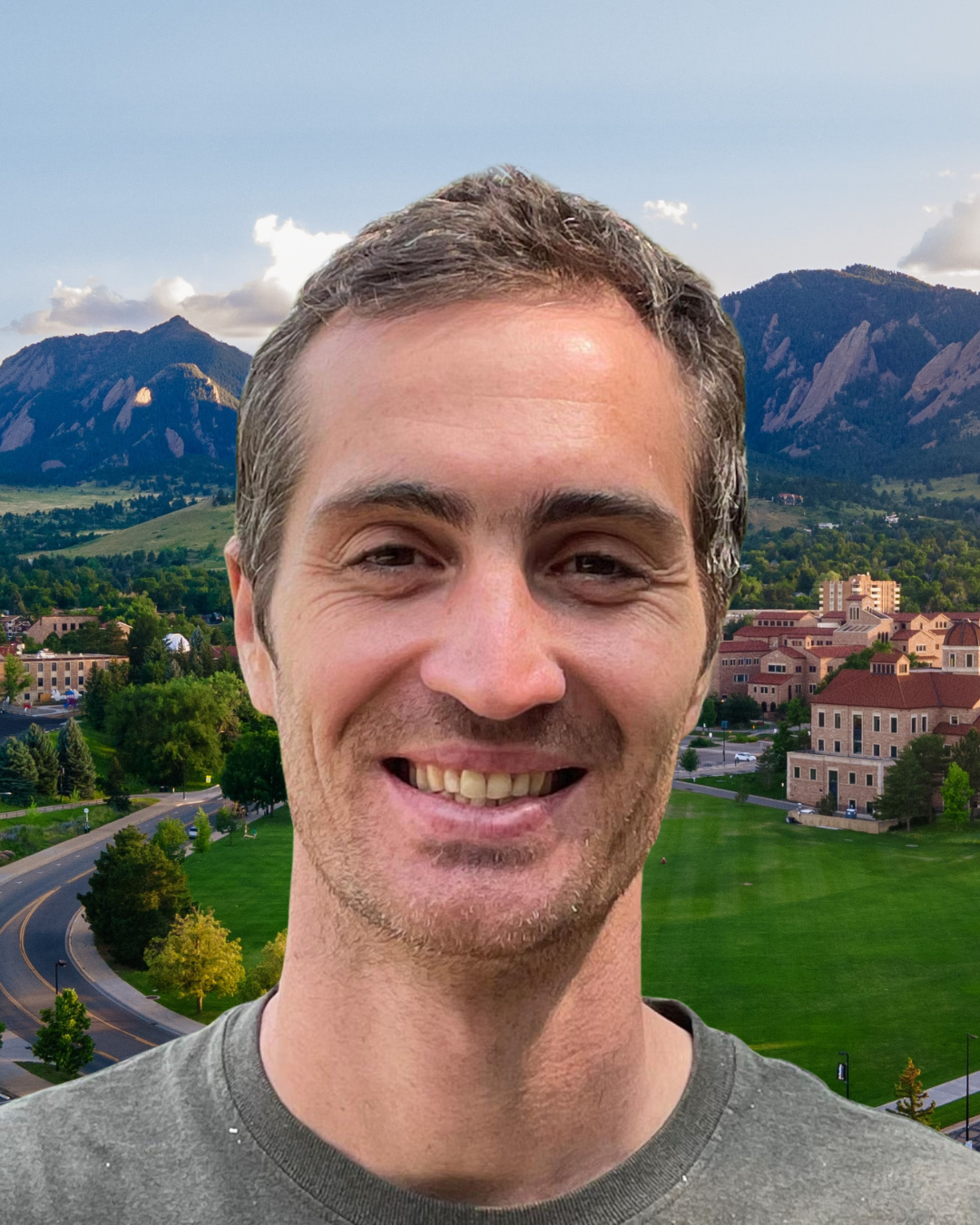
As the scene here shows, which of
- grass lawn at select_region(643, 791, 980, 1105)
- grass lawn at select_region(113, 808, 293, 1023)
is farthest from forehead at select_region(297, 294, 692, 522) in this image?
grass lawn at select_region(113, 808, 293, 1023)

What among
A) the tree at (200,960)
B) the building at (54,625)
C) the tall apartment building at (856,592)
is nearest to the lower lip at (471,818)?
the tree at (200,960)

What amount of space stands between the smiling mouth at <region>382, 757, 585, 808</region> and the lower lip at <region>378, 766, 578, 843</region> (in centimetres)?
2

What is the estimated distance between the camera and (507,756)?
2996 mm

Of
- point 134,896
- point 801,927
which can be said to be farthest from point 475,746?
point 801,927

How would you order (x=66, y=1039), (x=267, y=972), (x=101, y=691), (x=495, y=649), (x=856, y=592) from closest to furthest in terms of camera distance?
1. (x=495, y=649)
2. (x=66, y=1039)
3. (x=267, y=972)
4. (x=101, y=691)
5. (x=856, y=592)

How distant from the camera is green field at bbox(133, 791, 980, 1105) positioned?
1752 inches

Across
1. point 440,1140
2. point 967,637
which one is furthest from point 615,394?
point 967,637

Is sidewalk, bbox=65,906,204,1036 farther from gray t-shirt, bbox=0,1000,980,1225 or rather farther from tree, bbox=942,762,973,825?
tree, bbox=942,762,973,825

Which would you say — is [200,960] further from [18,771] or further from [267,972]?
[18,771]

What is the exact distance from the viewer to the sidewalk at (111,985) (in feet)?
149

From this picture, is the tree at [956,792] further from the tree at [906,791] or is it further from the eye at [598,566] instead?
the eye at [598,566]

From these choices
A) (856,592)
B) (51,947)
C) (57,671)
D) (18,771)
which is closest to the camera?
(51,947)

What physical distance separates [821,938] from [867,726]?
1288 inches

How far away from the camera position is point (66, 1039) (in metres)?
39.3
